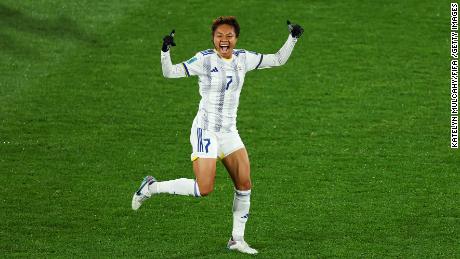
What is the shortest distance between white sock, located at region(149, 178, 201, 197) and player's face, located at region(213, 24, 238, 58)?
1.57m

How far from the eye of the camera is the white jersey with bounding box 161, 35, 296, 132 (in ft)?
45.6

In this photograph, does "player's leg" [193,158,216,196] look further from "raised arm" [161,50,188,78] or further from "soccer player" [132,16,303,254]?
"raised arm" [161,50,188,78]

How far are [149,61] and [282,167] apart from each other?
5336 millimetres

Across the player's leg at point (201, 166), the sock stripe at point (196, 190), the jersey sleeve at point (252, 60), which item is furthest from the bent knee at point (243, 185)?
the jersey sleeve at point (252, 60)

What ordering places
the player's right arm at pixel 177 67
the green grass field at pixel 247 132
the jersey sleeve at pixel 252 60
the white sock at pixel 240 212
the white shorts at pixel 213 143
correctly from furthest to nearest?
the green grass field at pixel 247 132 < the white sock at pixel 240 212 < the jersey sleeve at pixel 252 60 < the white shorts at pixel 213 143 < the player's right arm at pixel 177 67

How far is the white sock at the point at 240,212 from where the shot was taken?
46.8 ft

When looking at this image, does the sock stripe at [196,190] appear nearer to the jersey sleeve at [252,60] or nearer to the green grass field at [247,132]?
the green grass field at [247,132]

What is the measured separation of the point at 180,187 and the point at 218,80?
135 centimetres

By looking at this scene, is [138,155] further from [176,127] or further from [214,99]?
[214,99]

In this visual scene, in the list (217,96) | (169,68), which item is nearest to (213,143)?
(217,96)

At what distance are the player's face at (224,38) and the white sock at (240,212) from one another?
1.70 metres

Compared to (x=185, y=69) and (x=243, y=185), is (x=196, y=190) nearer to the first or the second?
(x=243, y=185)

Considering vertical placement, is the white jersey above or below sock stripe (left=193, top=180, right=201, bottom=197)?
above

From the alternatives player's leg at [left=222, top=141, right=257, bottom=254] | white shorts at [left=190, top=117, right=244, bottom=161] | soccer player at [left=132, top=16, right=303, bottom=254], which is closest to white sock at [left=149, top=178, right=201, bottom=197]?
soccer player at [left=132, top=16, right=303, bottom=254]
